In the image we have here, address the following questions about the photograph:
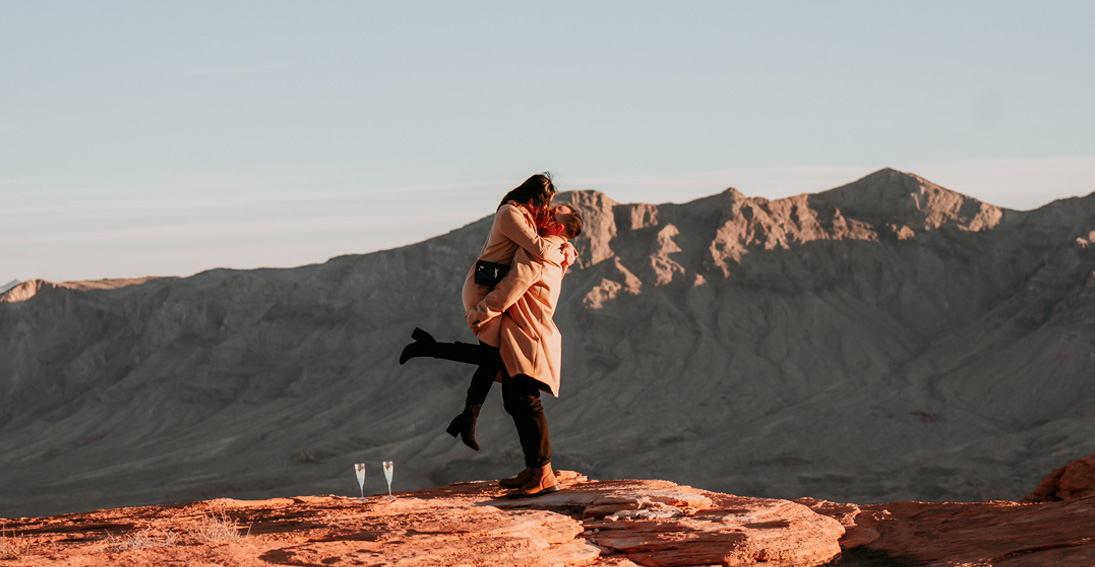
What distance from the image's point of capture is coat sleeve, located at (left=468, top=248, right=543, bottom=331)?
559cm

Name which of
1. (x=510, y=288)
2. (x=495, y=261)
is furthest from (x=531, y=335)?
(x=495, y=261)

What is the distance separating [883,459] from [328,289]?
3037cm

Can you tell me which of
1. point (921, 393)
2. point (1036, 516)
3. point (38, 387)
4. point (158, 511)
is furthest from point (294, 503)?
point (38, 387)

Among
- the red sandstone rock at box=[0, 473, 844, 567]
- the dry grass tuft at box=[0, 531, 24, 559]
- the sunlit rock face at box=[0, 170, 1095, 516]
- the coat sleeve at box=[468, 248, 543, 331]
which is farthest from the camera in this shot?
the sunlit rock face at box=[0, 170, 1095, 516]

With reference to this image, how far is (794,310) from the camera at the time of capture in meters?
49.9

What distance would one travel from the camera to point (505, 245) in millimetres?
A: 5750

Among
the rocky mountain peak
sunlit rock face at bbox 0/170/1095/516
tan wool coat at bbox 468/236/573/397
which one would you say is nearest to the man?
tan wool coat at bbox 468/236/573/397

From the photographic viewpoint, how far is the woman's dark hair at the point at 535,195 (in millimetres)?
5801

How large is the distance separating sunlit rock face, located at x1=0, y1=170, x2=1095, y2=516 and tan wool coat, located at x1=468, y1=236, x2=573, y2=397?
30.1 metres

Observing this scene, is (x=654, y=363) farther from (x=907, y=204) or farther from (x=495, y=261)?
(x=495, y=261)

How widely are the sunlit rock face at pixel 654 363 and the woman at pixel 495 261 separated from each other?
30051 mm

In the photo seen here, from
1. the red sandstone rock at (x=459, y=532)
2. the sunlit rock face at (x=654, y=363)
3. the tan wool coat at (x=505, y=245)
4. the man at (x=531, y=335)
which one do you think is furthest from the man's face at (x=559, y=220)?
the sunlit rock face at (x=654, y=363)

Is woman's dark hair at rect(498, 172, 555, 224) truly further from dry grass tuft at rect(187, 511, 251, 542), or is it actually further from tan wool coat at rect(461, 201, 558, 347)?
dry grass tuft at rect(187, 511, 251, 542)

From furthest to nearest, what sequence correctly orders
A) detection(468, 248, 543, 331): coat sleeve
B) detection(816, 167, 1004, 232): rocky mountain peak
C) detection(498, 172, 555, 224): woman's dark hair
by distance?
detection(816, 167, 1004, 232): rocky mountain peak
detection(498, 172, 555, 224): woman's dark hair
detection(468, 248, 543, 331): coat sleeve
